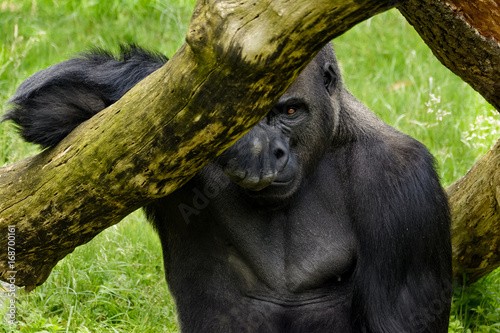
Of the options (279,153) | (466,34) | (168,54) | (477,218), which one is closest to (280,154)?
(279,153)

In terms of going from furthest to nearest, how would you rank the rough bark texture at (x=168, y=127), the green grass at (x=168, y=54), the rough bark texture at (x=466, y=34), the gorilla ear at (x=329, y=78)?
the green grass at (x=168, y=54) → the gorilla ear at (x=329, y=78) → the rough bark texture at (x=466, y=34) → the rough bark texture at (x=168, y=127)

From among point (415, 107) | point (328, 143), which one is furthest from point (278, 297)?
point (415, 107)

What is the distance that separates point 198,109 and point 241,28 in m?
0.40

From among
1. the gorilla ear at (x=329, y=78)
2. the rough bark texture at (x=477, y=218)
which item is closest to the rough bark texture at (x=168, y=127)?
the gorilla ear at (x=329, y=78)

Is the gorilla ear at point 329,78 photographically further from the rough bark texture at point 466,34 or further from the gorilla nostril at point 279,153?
the gorilla nostril at point 279,153

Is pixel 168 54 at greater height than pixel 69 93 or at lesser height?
greater

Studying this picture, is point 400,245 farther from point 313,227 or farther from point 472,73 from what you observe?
point 472,73

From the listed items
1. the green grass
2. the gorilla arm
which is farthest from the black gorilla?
the green grass

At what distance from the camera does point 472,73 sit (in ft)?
11.7

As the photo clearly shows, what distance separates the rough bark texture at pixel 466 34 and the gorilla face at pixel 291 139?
0.60m

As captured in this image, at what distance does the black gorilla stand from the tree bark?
555mm

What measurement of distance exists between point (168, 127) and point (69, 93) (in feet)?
2.92

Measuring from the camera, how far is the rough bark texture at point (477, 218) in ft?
14.0

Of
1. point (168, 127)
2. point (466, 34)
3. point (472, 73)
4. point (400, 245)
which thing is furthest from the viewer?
point (400, 245)
